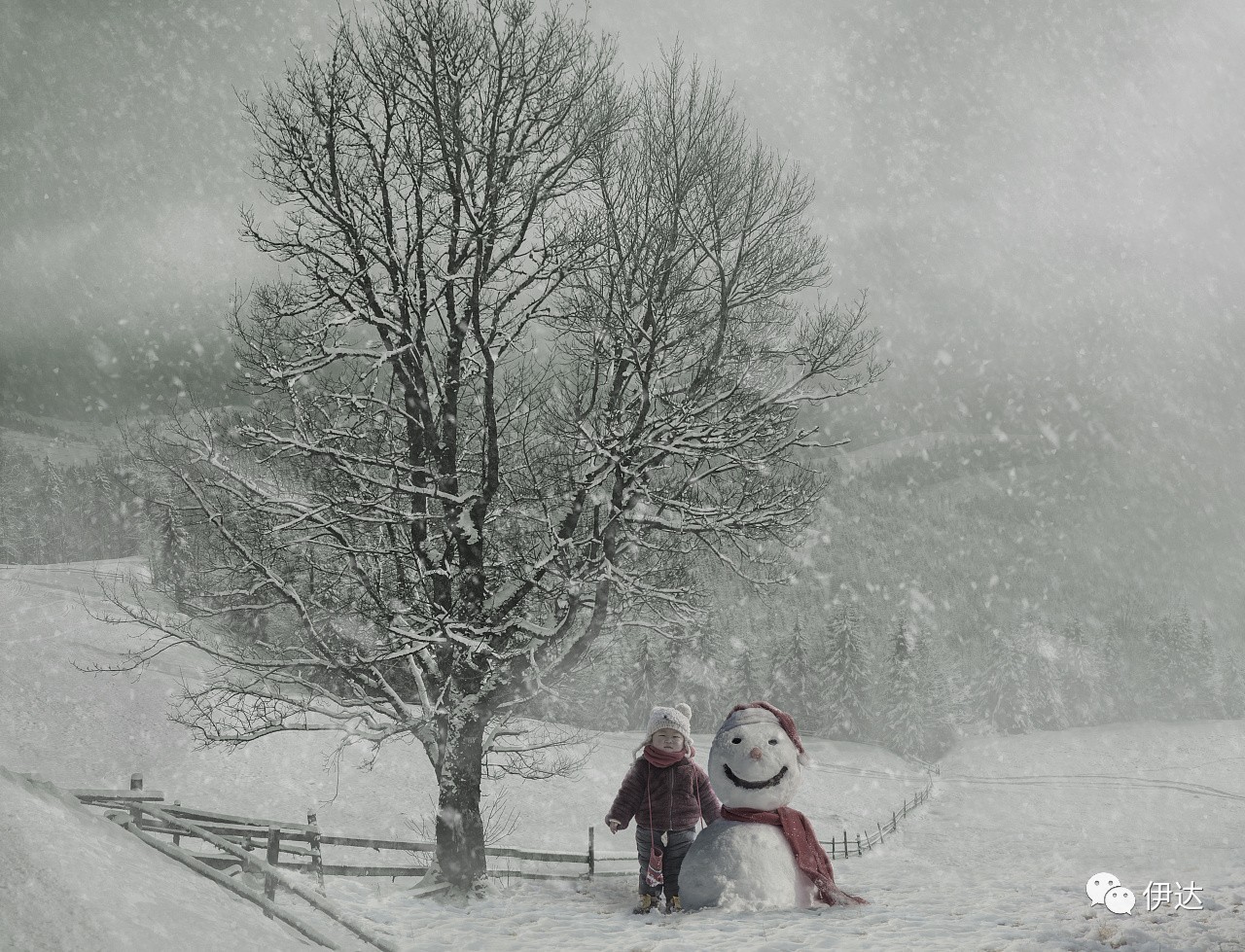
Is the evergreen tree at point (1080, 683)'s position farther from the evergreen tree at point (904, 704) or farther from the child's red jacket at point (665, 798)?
the child's red jacket at point (665, 798)

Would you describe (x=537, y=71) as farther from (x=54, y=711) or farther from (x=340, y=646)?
(x=54, y=711)

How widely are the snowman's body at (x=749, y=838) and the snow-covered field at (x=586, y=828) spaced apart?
24cm

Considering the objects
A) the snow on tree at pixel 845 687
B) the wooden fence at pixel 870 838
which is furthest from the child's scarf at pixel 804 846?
the snow on tree at pixel 845 687

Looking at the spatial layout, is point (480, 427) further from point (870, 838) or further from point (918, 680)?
point (918, 680)

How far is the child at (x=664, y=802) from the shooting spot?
6.77 m

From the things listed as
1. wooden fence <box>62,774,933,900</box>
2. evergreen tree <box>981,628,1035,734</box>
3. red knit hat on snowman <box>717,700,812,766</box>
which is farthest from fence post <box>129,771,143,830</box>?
evergreen tree <box>981,628,1035,734</box>

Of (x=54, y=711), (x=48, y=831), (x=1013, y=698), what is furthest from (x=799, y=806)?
(x=1013, y=698)

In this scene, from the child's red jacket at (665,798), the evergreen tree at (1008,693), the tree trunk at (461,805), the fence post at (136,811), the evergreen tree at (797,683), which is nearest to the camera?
the child's red jacket at (665,798)

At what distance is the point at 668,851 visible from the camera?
6.86 m

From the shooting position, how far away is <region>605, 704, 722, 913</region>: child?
6.77 metres

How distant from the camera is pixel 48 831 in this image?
444 cm

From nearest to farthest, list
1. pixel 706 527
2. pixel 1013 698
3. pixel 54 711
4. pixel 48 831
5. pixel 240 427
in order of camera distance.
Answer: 1. pixel 48 831
2. pixel 240 427
3. pixel 706 527
4. pixel 54 711
5. pixel 1013 698

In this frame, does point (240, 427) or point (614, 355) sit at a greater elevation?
point (614, 355)

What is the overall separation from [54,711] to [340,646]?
2693 cm
